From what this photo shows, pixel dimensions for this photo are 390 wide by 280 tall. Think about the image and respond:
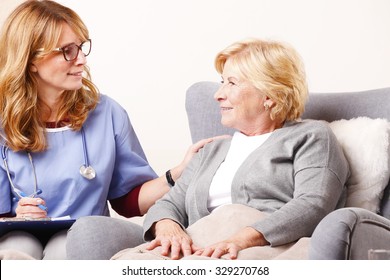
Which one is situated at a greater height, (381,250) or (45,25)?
(45,25)

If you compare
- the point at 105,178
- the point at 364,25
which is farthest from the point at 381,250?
the point at 364,25

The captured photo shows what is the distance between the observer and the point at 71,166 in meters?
2.38

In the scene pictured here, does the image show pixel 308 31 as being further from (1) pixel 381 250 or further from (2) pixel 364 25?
(1) pixel 381 250

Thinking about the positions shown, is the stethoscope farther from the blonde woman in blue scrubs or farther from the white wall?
the white wall

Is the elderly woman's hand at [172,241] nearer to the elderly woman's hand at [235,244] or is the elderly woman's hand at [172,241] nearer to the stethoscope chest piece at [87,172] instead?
the elderly woman's hand at [235,244]

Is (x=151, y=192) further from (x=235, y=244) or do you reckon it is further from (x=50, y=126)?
(x=235, y=244)

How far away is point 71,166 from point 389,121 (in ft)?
3.13

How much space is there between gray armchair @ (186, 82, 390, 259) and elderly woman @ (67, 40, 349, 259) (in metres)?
0.19

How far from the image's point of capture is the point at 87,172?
238 cm

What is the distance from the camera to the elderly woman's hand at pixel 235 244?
180 centimetres

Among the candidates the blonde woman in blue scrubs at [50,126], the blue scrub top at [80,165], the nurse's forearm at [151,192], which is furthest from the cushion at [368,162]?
the blue scrub top at [80,165]

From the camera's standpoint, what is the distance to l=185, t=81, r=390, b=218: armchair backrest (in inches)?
90.5
